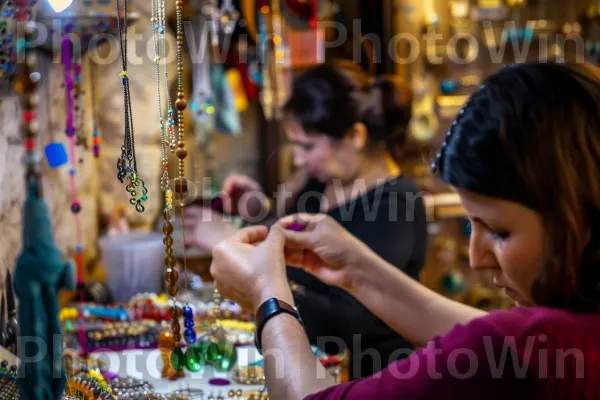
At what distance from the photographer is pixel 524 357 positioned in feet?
2.42

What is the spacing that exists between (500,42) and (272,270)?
2890 millimetres

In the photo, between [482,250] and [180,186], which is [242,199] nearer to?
[180,186]

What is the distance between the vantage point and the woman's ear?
181 cm

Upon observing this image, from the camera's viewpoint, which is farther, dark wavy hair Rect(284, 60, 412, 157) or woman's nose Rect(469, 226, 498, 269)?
dark wavy hair Rect(284, 60, 412, 157)

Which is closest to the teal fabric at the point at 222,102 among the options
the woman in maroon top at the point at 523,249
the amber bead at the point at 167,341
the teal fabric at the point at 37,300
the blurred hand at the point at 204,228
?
the blurred hand at the point at 204,228

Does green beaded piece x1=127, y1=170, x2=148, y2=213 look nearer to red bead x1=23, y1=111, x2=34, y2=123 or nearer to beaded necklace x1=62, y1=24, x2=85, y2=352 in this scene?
red bead x1=23, y1=111, x2=34, y2=123

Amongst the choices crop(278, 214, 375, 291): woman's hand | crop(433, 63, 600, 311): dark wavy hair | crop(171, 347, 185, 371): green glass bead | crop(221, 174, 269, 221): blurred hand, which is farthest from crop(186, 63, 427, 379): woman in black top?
crop(433, 63, 600, 311): dark wavy hair

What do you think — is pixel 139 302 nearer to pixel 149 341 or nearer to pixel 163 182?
pixel 149 341

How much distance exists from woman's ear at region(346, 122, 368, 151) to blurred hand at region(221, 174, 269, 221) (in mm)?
630

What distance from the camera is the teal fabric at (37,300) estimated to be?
89 cm

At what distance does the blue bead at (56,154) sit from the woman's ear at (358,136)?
2.62 ft

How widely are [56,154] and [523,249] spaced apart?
2.51 feet

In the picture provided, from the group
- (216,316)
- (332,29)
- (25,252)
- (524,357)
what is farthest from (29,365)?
(332,29)

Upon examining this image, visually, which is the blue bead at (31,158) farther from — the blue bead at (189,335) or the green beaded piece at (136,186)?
the blue bead at (189,335)
